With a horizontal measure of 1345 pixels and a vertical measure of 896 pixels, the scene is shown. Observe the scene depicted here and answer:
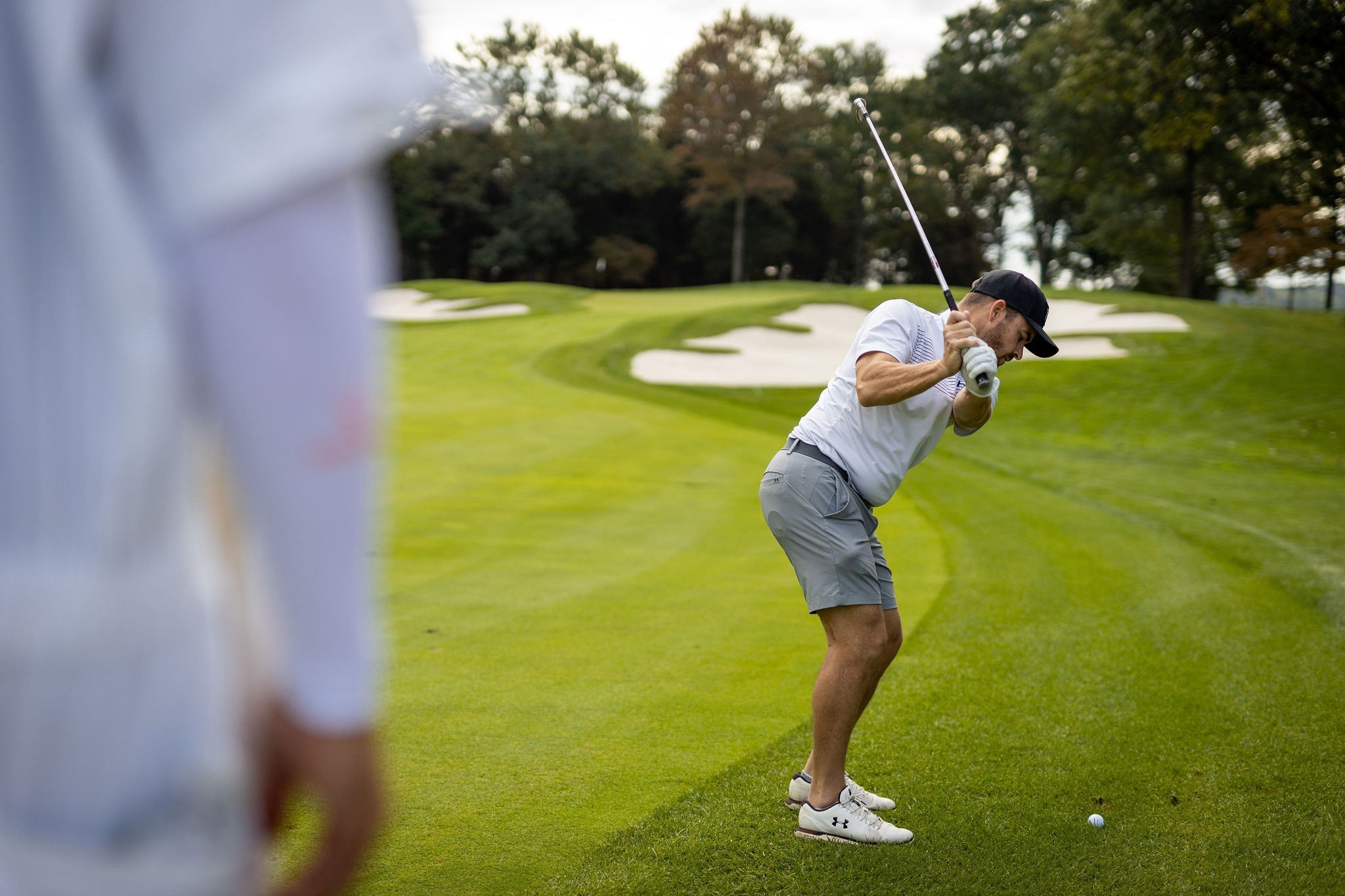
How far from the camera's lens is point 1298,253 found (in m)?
16.6

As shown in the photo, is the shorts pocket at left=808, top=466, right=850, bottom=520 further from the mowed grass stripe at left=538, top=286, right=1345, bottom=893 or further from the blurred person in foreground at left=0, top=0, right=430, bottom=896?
the blurred person in foreground at left=0, top=0, right=430, bottom=896

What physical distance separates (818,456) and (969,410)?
519 millimetres

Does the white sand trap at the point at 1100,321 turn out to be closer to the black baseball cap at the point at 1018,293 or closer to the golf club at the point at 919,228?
the golf club at the point at 919,228

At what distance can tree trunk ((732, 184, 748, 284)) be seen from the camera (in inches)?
1748

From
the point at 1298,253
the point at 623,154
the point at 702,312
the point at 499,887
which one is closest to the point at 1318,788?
the point at 499,887

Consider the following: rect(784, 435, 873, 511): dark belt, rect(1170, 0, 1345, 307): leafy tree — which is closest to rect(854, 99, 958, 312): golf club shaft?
rect(784, 435, 873, 511): dark belt

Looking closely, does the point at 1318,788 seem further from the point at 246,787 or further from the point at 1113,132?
the point at 1113,132

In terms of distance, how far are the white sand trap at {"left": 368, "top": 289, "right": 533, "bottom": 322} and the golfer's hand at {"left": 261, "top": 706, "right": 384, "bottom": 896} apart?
24.3 metres

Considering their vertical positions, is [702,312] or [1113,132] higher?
[1113,132]

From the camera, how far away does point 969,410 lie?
3.53 m

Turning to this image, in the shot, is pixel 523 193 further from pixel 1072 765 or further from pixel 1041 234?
pixel 1072 765

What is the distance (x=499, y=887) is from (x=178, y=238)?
2457mm

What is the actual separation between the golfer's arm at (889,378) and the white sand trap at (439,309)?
867 inches

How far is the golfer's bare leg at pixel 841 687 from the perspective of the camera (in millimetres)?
3312
